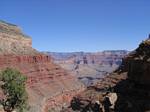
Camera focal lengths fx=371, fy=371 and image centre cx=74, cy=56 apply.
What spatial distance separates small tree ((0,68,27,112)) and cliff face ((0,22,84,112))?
156 ft

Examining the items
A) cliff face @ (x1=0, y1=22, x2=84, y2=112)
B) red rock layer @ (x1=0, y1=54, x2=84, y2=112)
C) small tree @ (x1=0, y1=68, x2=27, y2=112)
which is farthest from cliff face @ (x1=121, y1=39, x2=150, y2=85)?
cliff face @ (x1=0, y1=22, x2=84, y2=112)

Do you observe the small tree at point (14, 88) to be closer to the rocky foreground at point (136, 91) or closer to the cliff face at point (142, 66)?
the rocky foreground at point (136, 91)

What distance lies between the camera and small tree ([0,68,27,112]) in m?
65.4

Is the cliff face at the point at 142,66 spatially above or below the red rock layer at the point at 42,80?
above

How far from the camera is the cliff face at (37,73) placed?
13462 cm

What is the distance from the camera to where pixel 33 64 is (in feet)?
512

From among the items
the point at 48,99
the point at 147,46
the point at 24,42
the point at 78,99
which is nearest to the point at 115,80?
the point at 78,99

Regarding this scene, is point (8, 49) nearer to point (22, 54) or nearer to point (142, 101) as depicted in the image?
point (22, 54)

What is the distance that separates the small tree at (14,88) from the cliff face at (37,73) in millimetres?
47695

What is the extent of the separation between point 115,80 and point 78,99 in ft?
40.9

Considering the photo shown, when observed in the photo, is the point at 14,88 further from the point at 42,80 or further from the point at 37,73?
the point at 42,80

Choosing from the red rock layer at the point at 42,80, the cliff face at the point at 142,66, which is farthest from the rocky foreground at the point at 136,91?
the red rock layer at the point at 42,80

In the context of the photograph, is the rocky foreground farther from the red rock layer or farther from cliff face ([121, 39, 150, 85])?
the red rock layer

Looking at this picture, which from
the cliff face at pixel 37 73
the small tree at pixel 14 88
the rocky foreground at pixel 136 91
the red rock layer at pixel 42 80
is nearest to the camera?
the rocky foreground at pixel 136 91
